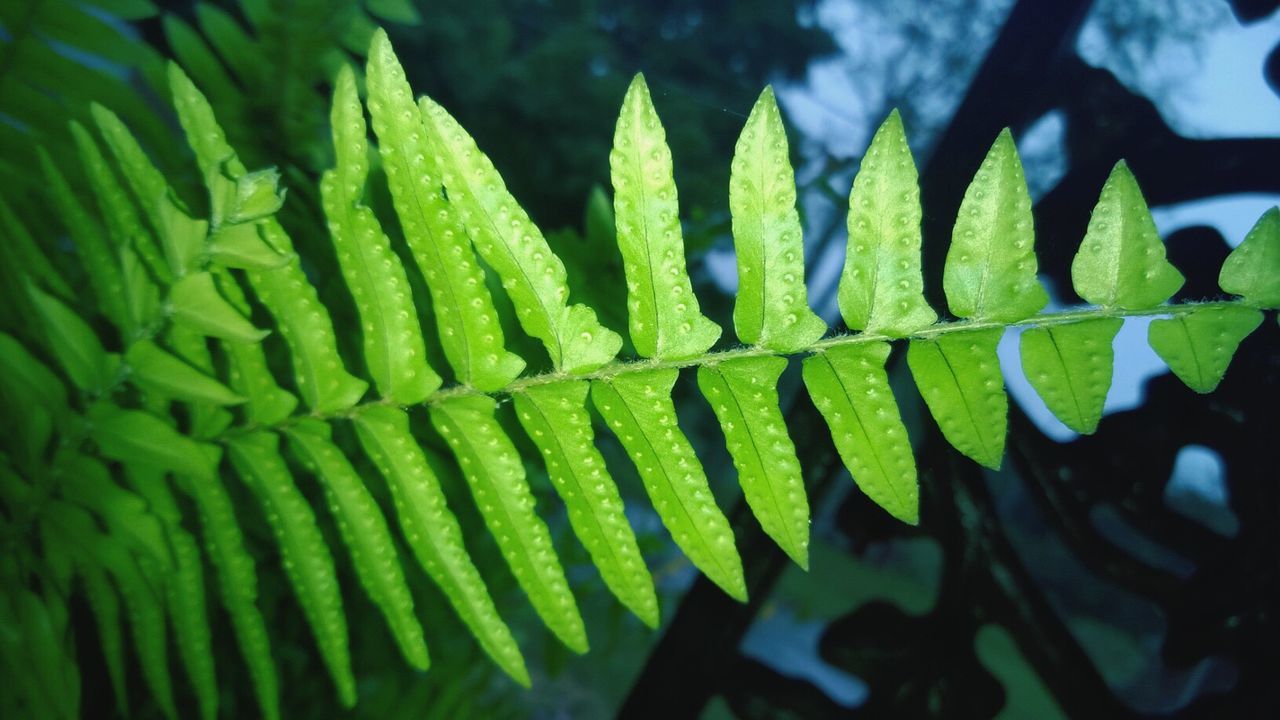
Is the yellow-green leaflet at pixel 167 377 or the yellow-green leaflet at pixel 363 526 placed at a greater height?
the yellow-green leaflet at pixel 167 377

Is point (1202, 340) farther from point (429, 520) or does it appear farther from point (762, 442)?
point (429, 520)

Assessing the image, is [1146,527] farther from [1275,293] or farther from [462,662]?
[462,662]

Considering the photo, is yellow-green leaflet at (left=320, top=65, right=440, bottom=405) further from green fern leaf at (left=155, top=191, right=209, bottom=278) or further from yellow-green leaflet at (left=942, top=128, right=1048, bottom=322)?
yellow-green leaflet at (left=942, top=128, right=1048, bottom=322)

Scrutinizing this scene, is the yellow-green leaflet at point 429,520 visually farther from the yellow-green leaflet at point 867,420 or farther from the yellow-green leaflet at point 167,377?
the yellow-green leaflet at point 867,420

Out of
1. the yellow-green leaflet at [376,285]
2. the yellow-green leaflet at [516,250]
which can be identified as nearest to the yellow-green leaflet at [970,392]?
the yellow-green leaflet at [516,250]

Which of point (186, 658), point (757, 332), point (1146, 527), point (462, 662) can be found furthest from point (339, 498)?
point (1146, 527)

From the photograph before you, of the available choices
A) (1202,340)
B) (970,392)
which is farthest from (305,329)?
(1202,340)

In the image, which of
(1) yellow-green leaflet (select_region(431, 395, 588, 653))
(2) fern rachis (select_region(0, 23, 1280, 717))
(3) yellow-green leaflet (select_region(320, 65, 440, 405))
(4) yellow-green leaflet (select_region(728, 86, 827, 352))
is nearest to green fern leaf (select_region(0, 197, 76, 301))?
(2) fern rachis (select_region(0, 23, 1280, 717))
